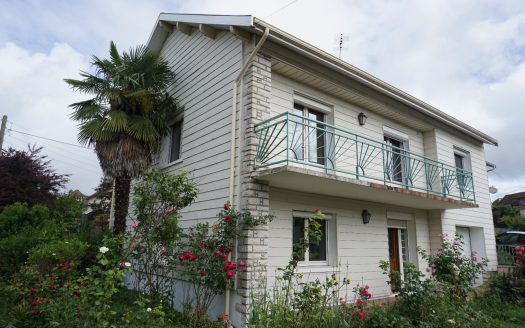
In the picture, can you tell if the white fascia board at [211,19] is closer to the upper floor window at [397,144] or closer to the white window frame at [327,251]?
the white window frame at [327,251]

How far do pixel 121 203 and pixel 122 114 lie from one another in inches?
86.9

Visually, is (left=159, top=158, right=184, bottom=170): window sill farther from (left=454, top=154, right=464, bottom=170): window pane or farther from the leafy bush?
the leafy bush

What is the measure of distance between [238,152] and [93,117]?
13.9ft

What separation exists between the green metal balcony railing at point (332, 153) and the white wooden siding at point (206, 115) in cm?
98

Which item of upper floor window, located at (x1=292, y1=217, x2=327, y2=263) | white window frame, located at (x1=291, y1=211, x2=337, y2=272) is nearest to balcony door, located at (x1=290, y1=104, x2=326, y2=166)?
white window frame, located at (x1=291, y1=211, x2=337, y2=272)

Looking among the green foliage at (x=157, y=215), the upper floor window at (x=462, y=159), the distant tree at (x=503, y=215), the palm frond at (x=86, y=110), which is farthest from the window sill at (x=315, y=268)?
the distant tree at (x=503, y=215)

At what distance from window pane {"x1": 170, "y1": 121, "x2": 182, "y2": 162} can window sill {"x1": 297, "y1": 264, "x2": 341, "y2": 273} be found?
14.6ft

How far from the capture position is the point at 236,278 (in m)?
5.84

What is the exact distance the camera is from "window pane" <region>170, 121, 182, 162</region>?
9.26 metres

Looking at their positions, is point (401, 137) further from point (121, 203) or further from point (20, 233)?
point (20, 233)

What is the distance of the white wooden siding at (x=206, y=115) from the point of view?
22.7 ft

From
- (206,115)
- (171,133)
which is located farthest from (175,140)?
(206,115)

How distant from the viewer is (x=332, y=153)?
26.2 ft

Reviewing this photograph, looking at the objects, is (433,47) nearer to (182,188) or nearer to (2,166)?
(182,188)
